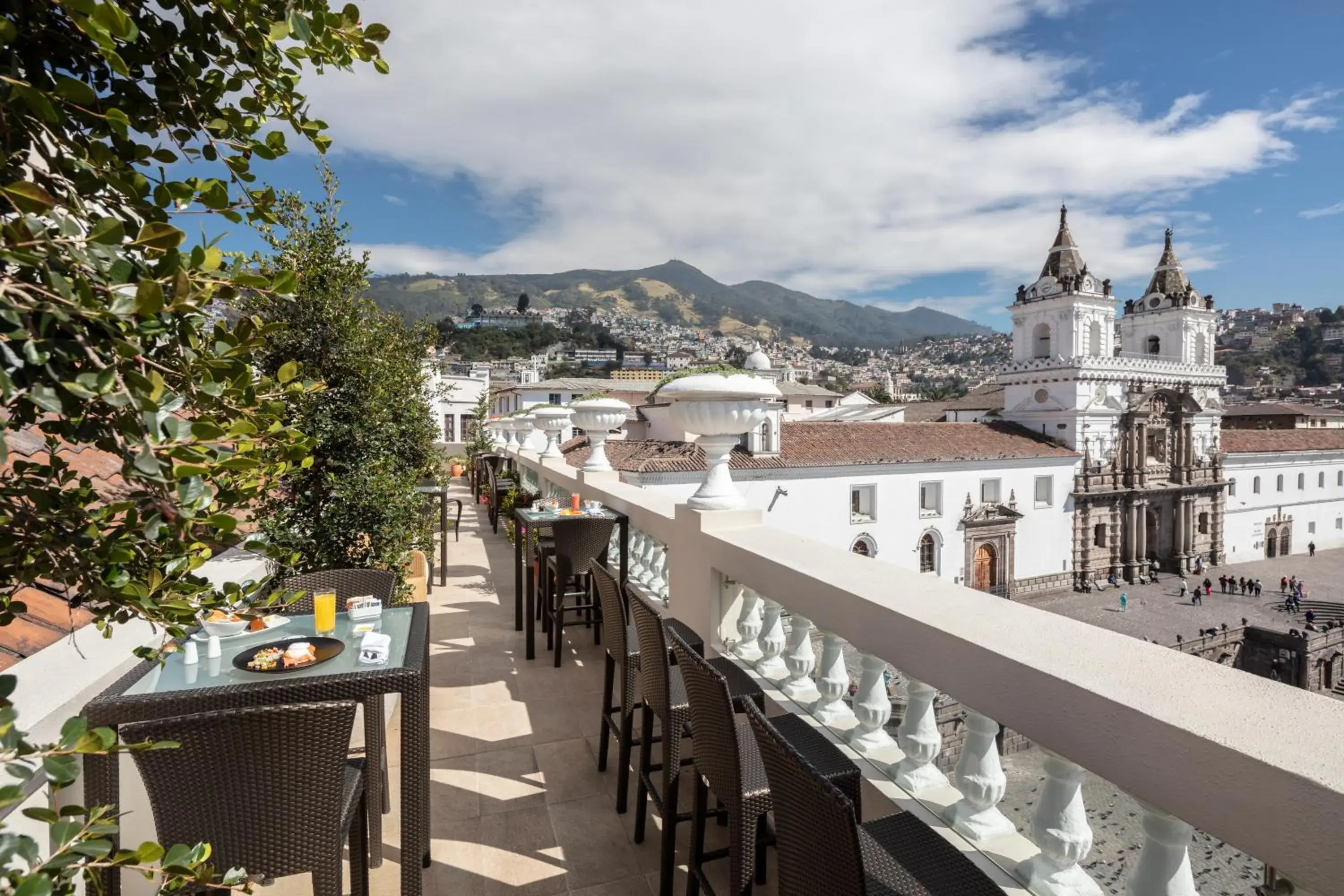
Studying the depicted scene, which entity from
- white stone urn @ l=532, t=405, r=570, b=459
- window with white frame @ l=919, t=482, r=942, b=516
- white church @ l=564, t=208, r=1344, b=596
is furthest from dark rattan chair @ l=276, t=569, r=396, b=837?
window with white frame @ l=919, t=482, r=942, b=516

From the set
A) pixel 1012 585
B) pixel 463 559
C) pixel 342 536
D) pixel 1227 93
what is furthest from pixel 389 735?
pixel 1227 93

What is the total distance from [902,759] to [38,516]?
2.12 meters

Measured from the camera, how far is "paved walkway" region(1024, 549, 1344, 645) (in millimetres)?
21391

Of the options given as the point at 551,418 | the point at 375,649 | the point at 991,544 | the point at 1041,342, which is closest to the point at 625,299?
the point at 1041,342

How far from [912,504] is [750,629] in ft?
67.4

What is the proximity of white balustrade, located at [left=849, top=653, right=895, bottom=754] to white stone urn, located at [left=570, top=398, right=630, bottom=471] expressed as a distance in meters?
4.37

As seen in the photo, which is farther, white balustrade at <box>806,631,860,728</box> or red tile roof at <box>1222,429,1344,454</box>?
red tile roof at <box>1222,429,1344,454</box>

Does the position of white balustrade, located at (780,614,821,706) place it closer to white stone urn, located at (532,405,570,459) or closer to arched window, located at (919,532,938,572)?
white stone urn, located at (532,405,570,459)

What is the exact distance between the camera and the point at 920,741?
1.89 metres

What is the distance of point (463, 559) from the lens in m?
7.73

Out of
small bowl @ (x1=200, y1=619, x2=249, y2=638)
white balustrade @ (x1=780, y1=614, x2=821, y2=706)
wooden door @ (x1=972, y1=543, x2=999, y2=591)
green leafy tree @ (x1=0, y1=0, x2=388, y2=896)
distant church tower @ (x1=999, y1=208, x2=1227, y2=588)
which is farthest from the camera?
distant church tower @ (x1=999, y1=208, x2=1227, y2=588)

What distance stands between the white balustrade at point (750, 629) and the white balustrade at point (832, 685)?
55 centimetres

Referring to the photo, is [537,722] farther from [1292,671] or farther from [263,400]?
[1292,671]

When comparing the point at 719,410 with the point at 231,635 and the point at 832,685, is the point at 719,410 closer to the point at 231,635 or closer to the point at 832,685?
the point at 832,685
